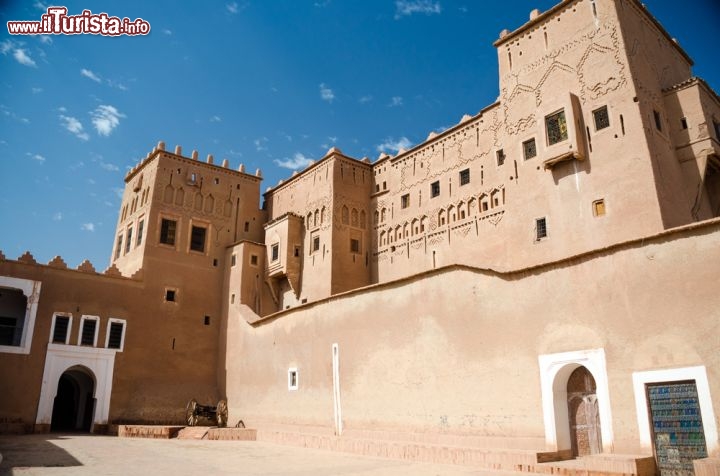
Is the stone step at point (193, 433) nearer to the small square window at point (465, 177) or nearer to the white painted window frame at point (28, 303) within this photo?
the white painted window frame at point (28, 303)

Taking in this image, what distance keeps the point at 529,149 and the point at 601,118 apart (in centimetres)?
221

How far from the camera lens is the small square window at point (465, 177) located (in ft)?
66.3

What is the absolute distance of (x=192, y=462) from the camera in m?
10.7

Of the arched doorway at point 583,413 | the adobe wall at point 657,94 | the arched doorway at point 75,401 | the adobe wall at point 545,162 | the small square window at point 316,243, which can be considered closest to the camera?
the arched doorway at point 583,413

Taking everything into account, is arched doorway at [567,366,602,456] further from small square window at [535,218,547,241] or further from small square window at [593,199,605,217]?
small square window at [535,218,547,241]

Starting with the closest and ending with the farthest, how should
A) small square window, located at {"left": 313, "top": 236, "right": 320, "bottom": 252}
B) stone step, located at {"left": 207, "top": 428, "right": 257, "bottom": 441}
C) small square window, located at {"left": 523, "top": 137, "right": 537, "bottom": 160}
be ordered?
small square window, located at {"left": 523, "top": 137, "right": 537, "bottom": 160}
stone step, located at {"left": 207, "top": 428, "right": 257, "bottom": 441}
small square window, located at {"left": 313, "top": 236, "right": 320, "bottom": 252}

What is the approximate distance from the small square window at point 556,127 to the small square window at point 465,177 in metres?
4.38

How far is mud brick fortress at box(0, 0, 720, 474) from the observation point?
30.3 feet

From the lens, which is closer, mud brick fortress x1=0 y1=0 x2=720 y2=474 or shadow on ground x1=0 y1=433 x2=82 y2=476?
mud brick fortress x1=0 y1=0 x2=720 y2=474

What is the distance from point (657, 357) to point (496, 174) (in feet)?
35.8

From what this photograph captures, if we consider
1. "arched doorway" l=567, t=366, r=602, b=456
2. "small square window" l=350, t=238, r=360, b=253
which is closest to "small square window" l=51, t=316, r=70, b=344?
"small square window" l=350, t=238, r=360, b=253

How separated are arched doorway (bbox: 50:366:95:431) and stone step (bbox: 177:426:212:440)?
15.9ft

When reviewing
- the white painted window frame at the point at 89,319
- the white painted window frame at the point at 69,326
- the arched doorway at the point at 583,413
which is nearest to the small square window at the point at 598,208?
the arched doorway at the point at 583,413

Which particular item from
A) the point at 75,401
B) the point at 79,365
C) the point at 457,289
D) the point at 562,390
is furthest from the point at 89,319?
the point at 562,390
